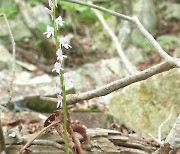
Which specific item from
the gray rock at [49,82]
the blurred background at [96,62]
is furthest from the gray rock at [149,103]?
the gray rock at [49,82]

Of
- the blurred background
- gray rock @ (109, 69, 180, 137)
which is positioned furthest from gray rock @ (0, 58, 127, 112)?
gray rock @ (109, 69, 180, 137)

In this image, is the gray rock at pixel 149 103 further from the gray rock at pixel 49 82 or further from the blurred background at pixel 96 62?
the gray rock at pixel 49 82

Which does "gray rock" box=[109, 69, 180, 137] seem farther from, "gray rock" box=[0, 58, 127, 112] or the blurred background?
"gray rock" box=[0, 58, 127, 112]

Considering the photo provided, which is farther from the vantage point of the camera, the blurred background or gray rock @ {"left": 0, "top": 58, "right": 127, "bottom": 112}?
gray rock @ {"left": 0, "top": 58, "right": 127, "bottom": 112}

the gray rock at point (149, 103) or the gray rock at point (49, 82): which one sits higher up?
the gray rock at point (49, 82)

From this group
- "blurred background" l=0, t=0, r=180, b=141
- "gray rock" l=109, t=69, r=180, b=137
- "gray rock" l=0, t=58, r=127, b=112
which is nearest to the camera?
"gray rock" l=109, t=69, r=180, b=137

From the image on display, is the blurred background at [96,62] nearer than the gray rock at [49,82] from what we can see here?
Yes

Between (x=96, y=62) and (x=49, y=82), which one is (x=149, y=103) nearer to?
(x=49, y=82)

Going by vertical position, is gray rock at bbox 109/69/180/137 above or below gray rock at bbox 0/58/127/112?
below
